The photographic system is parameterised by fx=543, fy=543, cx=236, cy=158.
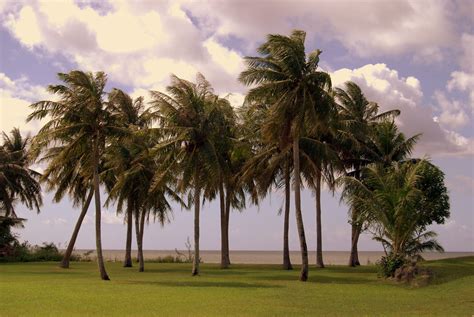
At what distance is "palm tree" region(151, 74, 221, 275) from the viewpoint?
30359 mm

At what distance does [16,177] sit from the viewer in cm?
5316

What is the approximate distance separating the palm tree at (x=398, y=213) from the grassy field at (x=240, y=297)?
9.66 feet

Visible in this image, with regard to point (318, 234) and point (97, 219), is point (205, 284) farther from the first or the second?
point (318, 234)

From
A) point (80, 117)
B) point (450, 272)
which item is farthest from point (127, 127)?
point (450, 272)

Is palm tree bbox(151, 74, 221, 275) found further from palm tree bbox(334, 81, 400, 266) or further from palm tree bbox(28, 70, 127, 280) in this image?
palm tree bbox(334, 81, 400, 266)

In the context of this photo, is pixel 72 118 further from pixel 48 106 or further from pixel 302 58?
pixel 302 58

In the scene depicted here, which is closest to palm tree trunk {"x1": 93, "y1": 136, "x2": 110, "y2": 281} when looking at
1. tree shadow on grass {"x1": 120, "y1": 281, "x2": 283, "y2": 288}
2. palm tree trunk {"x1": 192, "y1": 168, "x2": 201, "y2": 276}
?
tree shadow on grass {"x1": 120, "y1": 281, "x2": 283, "y2": 288}

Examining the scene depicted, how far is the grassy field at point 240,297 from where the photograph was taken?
15961 mm

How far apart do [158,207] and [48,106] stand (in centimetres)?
1297

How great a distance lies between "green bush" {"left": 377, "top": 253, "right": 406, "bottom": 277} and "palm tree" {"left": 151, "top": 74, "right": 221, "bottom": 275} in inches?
397

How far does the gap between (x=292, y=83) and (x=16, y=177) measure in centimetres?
3483

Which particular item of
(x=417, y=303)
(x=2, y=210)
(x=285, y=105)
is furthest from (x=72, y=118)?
(x=2, y=210)

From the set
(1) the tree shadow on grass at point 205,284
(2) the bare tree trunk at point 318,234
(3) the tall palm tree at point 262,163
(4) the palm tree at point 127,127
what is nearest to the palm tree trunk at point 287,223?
(3) the tall palm tree at point 262,163

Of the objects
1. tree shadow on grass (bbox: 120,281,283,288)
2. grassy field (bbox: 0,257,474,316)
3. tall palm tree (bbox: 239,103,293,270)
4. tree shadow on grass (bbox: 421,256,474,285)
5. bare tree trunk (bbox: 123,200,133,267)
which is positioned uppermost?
tall palm tree (bbox: 239,103,293,270)
